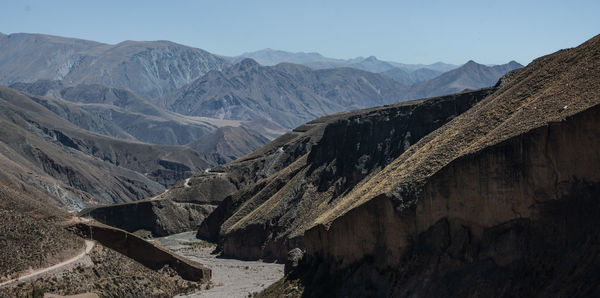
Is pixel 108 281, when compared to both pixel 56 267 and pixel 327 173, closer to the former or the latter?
pixel 56 267

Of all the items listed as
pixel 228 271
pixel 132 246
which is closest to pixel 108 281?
pixel 132 246

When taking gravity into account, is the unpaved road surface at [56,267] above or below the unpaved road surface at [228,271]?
above

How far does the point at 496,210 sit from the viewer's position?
4009 centimetres

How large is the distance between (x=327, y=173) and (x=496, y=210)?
47.9 meters

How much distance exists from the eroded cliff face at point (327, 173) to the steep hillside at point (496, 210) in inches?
1067

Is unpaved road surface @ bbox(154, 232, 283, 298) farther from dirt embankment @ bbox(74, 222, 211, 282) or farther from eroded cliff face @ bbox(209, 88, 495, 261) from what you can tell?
dirt embankment @ bbox(74, 222, 211, 282)

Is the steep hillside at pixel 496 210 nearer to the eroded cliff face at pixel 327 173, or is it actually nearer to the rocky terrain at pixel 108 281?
the rocky terrain at pixel 108 281

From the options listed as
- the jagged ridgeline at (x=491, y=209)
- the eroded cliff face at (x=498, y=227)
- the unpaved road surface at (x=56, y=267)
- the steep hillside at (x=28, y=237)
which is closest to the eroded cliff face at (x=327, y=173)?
the unpaved road surface at (x=56, y=267)

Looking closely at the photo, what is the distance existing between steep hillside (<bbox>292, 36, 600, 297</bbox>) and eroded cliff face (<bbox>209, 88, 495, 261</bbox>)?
27.1 metres

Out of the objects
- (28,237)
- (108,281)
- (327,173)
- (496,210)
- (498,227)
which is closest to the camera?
(498,227)

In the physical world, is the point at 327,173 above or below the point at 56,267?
above

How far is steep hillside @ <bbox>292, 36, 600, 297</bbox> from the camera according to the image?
→ 36.6 metres

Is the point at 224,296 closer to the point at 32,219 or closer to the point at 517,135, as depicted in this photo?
the point at 32,219

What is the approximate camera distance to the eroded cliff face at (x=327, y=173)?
81.8 m
